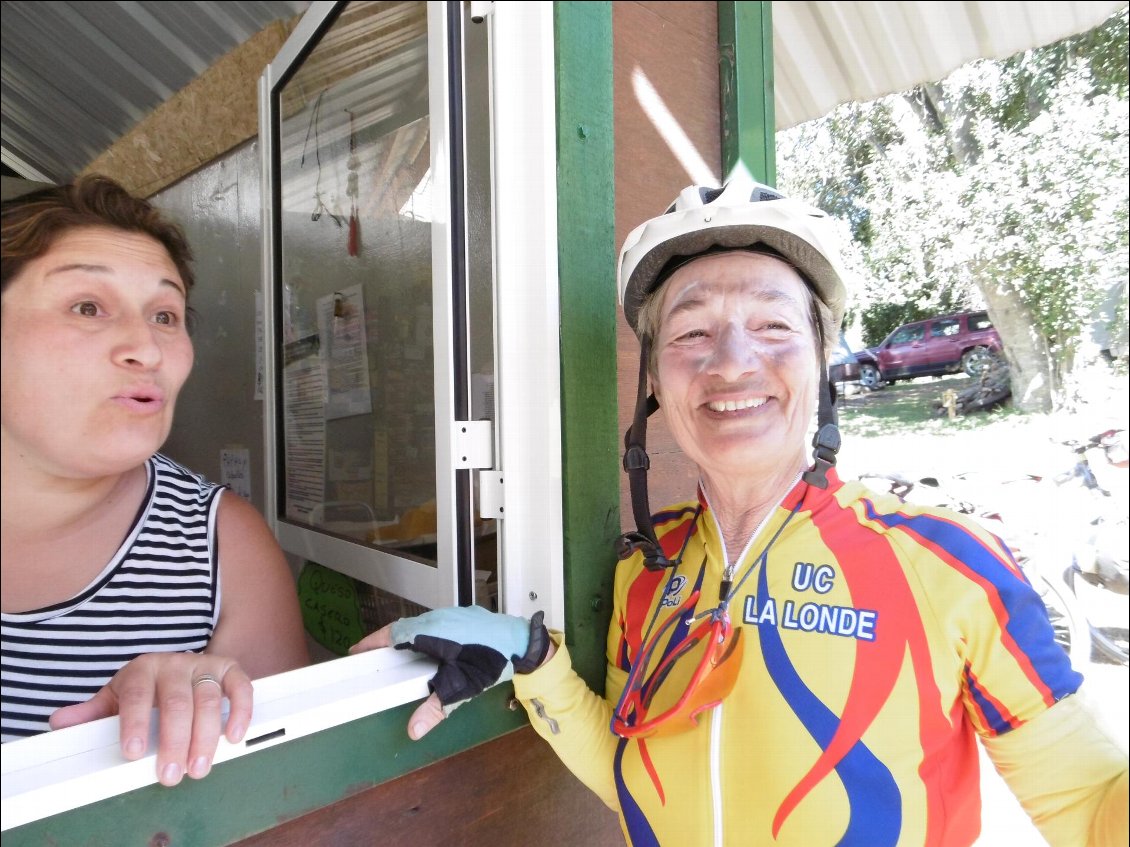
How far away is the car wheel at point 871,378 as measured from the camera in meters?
2.01

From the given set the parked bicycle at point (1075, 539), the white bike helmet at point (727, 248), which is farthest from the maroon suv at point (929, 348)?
the white bike helmet at point (727, 248)

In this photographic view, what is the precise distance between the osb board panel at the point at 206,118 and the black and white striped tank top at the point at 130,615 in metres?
1.65

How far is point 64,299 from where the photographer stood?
2.80 feet

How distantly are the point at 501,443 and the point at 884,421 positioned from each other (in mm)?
1390

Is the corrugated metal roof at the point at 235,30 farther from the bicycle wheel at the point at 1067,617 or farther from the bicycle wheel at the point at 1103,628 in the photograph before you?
the bicycle wheel at the point at 1103,628

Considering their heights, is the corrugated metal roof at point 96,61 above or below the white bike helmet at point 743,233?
above

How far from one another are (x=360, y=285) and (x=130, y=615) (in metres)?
1.00

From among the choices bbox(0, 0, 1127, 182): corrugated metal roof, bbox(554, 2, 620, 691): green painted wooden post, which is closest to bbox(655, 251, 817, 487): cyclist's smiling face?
bbox(554, 2, 620, 691): green painted wooden post

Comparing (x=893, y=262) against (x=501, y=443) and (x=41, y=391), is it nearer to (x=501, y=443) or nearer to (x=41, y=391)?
(x=501, y=443)

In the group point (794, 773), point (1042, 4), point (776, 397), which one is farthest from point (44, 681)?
point (1042, 4)

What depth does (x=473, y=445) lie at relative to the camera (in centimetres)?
138

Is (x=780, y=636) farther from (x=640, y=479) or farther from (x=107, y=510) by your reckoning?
(x=107, y=510)

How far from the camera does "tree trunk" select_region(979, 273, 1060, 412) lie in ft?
6.68

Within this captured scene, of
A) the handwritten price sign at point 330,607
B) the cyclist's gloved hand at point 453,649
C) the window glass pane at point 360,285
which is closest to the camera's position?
the cyclist's gloved hand at point 453,649
